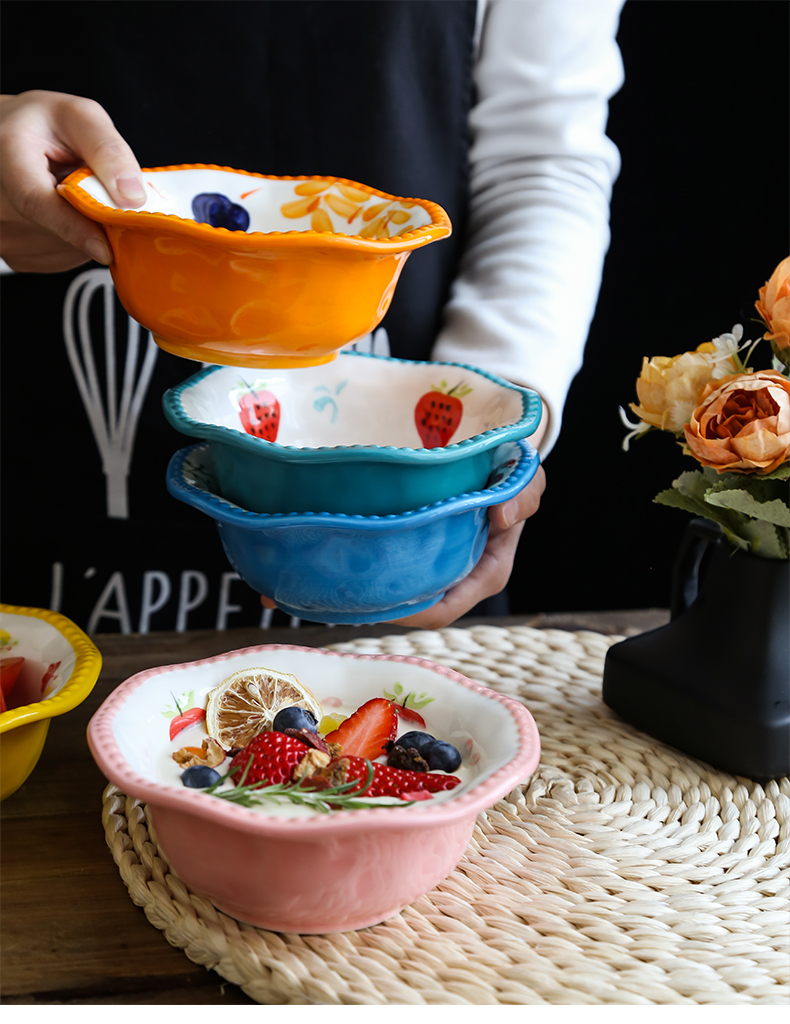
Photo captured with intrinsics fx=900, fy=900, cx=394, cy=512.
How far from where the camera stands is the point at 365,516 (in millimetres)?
596

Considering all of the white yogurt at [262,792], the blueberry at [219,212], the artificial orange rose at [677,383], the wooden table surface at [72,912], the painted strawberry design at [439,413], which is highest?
the blueberry at [219,212]

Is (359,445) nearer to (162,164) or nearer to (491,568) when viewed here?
(491,568)

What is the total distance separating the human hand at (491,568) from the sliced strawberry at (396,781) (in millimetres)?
212

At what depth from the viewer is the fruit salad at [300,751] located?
517 mm

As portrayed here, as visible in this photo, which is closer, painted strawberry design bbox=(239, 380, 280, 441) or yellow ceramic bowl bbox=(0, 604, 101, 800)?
yellow ceramic bowl bbox=(0, 604, 101, 800)

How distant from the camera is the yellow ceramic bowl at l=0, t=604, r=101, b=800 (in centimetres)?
60

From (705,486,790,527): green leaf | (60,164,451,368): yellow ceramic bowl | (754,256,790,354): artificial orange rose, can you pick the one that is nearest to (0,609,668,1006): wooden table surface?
(60,164,451,368): yellow ceramic bowl

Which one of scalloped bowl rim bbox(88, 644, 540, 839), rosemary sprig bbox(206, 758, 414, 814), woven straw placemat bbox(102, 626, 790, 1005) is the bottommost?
woven straw placemat bbox(102, 626, 790, 1005)

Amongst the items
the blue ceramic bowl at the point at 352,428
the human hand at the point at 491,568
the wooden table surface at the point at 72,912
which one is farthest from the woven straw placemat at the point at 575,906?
the blue ceramic bowl at the point at 352,428

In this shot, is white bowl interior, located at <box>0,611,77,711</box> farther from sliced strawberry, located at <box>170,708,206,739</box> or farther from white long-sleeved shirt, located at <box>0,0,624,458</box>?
white long-sleeved shirt, located at <box>0,0,624,458</box>

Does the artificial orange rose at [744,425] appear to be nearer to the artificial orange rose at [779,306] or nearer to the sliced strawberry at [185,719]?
the artificial orange rose at [779,306]

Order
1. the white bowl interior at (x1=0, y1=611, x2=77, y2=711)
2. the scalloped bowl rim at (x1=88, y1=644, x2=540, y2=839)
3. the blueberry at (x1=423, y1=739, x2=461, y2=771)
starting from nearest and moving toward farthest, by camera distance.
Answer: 1. the scalloped bowl rim at (x1=88, y1=644, x2=540, y2=839)
2. the blueberry at (x1=423, y1=739, x2=461, y2=771)
3. the white bowl interior at (x1=0, y1=611, x2=77, y2=711)

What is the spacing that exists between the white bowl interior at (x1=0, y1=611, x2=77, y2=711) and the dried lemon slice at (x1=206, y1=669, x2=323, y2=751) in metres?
0.12

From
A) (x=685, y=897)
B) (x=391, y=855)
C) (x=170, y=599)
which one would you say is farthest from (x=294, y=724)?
(x=170, y=599)
